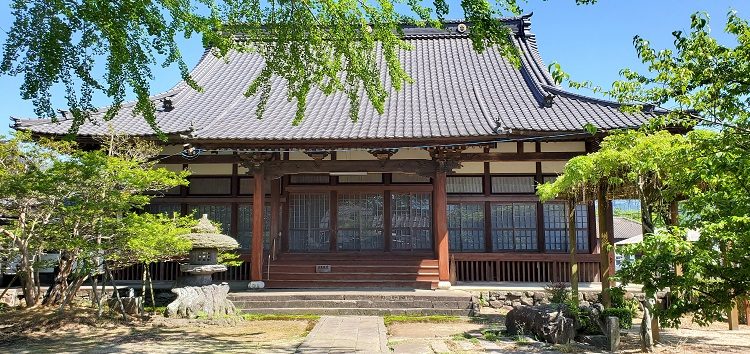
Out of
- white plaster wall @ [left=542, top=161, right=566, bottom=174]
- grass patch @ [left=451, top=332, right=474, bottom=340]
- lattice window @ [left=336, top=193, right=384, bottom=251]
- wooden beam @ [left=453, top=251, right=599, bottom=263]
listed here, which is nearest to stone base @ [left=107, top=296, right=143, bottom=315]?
lattice window @ [left=336, top=193, right=384, bottom=251]

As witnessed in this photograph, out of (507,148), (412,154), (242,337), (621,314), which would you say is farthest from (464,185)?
(242,337)

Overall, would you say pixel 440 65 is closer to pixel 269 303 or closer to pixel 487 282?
pixel 487 282

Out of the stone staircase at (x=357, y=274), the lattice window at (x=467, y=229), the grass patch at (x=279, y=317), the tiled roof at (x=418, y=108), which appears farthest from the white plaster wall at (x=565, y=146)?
the grass patch at (x=279, y=317)

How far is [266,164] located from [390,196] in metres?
3.56

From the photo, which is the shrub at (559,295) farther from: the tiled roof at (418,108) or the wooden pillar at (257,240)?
the wooden pillar at (257,240)

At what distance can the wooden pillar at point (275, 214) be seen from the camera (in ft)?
44.5

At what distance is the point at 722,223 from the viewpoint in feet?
17.6

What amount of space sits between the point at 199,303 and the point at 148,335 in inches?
61.9

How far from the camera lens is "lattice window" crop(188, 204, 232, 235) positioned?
14.7 metres

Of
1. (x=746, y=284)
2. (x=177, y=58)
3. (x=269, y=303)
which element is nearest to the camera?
(x=746, y=284)

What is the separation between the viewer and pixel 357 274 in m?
13.1

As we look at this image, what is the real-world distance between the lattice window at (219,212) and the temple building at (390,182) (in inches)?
1.6

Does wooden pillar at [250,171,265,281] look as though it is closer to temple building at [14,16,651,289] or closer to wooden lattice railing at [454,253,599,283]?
temple building at [14,16,651,289]

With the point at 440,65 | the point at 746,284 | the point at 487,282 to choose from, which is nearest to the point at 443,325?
the point at 487,282
